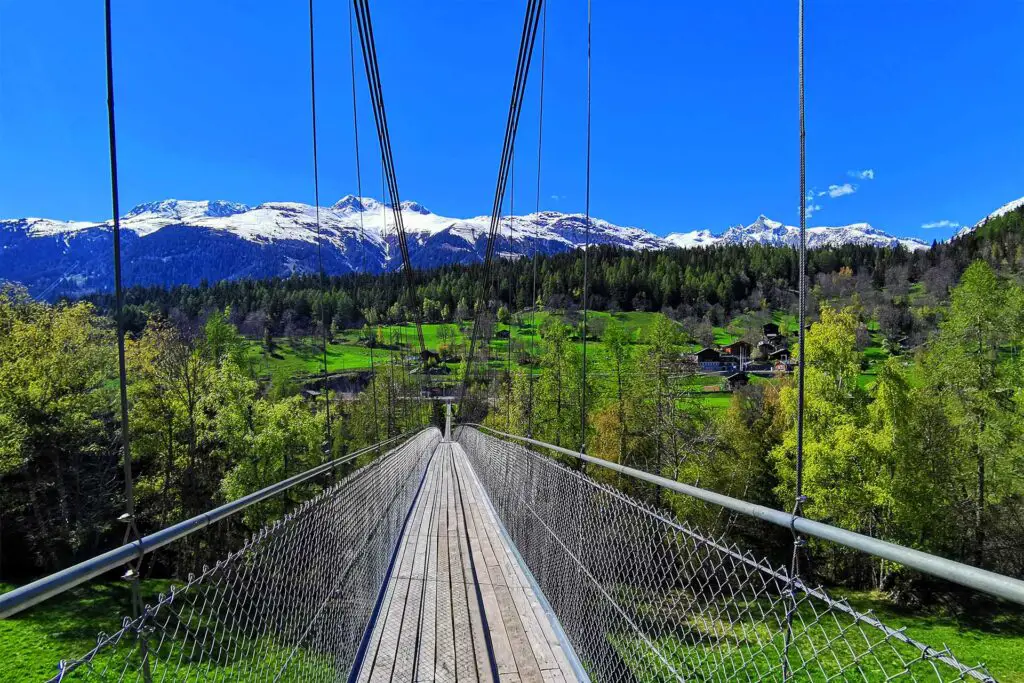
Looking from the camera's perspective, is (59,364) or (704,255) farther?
(704,255)

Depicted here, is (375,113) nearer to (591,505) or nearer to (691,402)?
(591,505)

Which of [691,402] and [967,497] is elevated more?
[691,402]

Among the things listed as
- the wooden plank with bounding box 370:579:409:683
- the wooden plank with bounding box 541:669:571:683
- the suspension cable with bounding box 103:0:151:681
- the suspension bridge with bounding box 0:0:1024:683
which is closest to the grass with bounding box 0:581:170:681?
the wooden plank with bounding box 370:579:409:683

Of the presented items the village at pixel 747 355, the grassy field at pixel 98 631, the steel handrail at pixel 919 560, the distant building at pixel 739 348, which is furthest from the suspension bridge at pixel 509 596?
the distant building at pixel 739 348

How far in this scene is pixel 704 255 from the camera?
70625 millimetres

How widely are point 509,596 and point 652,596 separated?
1.51 meters

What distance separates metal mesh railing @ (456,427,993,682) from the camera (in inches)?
50.7

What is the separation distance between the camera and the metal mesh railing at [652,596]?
1.29 meters

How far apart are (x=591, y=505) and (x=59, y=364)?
14.6 metres

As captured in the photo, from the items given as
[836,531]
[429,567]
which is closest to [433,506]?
[429,567]

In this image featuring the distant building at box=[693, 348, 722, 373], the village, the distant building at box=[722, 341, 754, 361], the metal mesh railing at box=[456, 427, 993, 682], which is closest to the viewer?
the metal mesh railing at box=[456, 427, 993, 682]

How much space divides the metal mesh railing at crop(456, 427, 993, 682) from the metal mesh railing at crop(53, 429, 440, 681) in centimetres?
102

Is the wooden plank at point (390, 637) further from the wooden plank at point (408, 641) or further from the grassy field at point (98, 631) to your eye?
the grassy field at point (98, 631)

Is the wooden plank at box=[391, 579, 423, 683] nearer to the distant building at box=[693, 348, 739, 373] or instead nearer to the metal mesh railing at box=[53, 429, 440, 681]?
the metal mesh railing at box=[53, 429, 440, 681]
